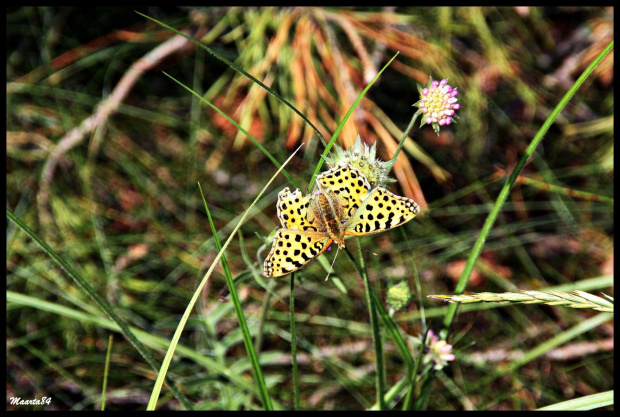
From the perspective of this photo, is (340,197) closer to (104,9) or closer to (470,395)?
(470,395)

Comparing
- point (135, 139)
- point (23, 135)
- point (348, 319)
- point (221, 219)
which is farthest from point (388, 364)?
point (23, 135)

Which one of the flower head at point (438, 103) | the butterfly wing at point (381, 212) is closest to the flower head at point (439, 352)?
the butterfly wing at point (381, 212)

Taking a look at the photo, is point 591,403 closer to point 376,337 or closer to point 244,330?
point 376,337

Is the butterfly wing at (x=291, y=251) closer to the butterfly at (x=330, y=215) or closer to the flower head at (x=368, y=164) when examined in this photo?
the butterfly at (x=330, y=215)

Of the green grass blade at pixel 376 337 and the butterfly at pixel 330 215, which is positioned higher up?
the butterfly at pixel 330 215

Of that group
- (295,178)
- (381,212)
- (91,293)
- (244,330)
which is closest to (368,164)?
(381,212)
